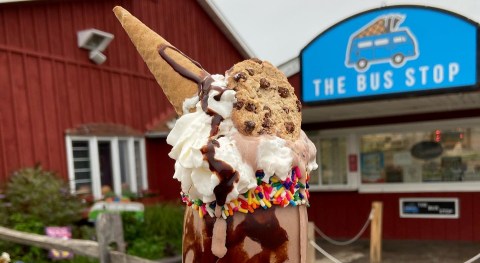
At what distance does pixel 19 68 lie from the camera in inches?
221

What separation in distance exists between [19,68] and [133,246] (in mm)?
3059

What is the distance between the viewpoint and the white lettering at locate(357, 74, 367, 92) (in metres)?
4.97

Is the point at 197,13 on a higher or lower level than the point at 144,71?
higher

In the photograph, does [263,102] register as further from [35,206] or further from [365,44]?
[35,206]

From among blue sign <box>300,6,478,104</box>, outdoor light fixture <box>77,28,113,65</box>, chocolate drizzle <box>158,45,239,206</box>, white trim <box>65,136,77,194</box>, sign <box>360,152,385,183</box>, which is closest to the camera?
chocolate drizzle <box>158,45,239,206</box>

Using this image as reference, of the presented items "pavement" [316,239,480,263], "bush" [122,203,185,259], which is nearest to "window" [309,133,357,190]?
"pavement" [316,239,480,263]

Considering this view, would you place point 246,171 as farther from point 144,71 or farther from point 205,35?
point 205,35

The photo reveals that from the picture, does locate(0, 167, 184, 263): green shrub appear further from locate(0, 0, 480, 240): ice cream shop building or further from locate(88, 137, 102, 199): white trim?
locate(88, 137, 102, 199): white trim

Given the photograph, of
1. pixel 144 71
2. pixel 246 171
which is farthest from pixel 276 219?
pixel 144 71

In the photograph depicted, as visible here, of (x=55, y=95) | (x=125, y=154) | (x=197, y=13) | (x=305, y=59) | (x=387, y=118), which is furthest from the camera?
(x=197, y=13)

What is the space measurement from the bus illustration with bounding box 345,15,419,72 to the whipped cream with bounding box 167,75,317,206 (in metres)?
3.60

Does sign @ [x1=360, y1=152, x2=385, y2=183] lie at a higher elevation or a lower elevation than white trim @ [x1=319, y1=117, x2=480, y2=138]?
lower

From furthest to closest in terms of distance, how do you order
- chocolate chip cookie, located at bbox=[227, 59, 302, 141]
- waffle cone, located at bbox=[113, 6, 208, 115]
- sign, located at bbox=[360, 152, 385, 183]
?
sign, located at bbox=[360, 152, 385, 183]
waffle cone, located at bbox=[113, 6, 208, 115]
chocolate chip cookie, located at bbox=[227, 59, 302, 141]

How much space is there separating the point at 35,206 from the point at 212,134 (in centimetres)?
465
